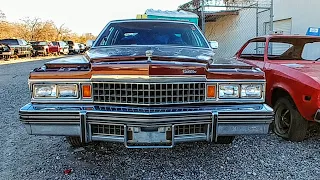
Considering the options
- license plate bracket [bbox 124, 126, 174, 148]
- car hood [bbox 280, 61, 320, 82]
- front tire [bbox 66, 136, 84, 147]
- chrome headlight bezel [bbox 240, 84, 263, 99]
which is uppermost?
car hood [bbox 280, 61, 320, 82]

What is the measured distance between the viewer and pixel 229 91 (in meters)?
2.84

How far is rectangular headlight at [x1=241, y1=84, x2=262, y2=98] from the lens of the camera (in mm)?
2846

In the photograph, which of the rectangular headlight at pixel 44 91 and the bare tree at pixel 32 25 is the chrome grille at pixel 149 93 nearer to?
the rectangular headlight at pixel 44 91

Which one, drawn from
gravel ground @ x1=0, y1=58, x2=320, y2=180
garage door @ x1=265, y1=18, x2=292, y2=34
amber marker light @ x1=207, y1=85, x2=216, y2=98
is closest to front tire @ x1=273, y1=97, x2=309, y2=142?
gravel ground @ x1=0, y1=58, x2=320, y2=180

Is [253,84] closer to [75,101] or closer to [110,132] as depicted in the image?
[110,132]

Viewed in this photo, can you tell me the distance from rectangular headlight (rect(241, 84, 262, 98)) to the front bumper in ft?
0.46

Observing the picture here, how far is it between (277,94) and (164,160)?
2.10 metres

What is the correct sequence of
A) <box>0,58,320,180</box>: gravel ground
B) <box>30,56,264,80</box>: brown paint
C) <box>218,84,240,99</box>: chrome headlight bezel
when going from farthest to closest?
<box>0,58,320,180</box>: gravel ground
<box>218,84,240,99</box>: chrome headlight bezel
<box>30,56,264,80</box>: brown paint

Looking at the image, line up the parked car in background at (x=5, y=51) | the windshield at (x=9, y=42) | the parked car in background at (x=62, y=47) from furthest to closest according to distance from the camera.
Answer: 1. the parked car in background at (x=62, y=47)
2. the windshield at (x=9, y=42)
3. the parked car in background at (x=5, y=51)

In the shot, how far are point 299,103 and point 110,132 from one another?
94.6 inches

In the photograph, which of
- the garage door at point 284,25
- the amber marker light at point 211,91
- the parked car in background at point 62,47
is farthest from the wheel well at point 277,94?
the parked car in background at point 62,47

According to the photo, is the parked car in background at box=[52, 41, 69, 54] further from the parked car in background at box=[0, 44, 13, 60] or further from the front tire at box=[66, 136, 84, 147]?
the front tire at box=[66, 136, 84, 147]

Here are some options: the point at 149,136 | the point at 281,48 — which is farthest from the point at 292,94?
the point at 281,48

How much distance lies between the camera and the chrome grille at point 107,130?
2.69m
